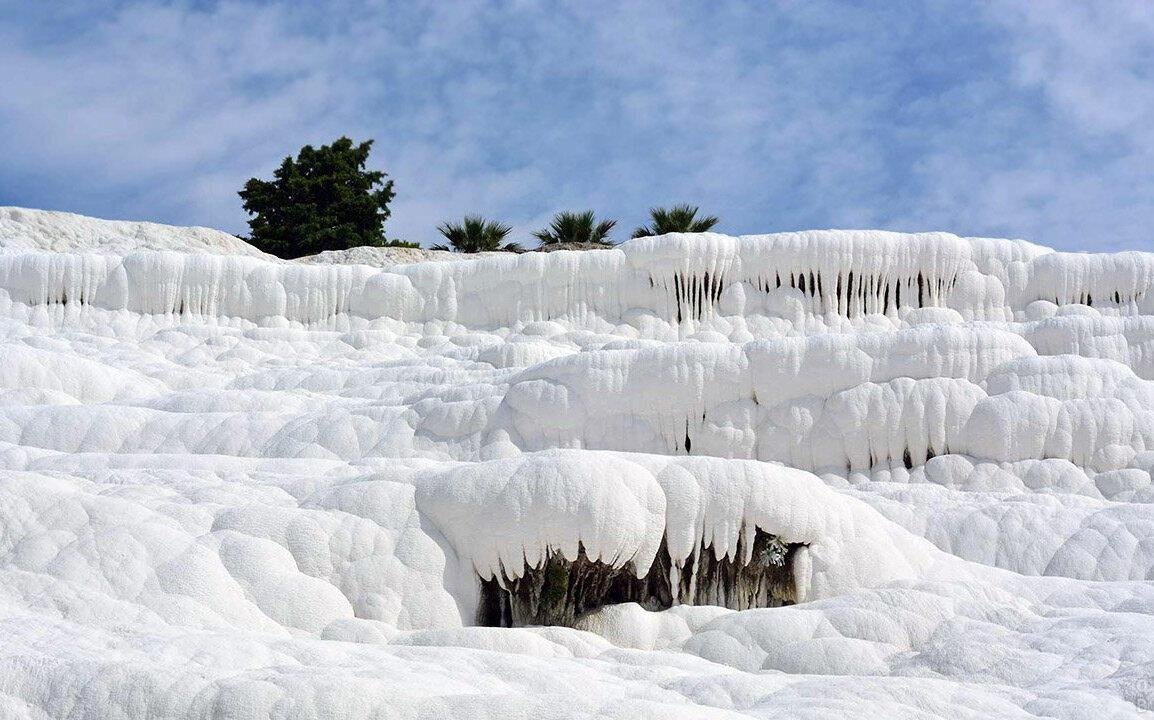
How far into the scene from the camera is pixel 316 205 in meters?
34.6

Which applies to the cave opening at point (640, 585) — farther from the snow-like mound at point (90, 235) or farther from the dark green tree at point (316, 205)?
the dark green tree at point (316, 205)

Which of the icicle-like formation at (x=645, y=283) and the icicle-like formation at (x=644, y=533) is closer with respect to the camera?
the icicle-like formation at (x=644, y=533)

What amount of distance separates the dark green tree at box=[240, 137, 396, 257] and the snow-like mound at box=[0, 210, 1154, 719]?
1465 cm

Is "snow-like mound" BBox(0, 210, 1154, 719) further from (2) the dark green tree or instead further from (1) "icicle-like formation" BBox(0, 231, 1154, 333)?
(2) the dark green tree

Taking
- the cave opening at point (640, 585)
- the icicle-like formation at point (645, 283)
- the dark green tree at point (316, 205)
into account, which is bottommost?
the cave opening at point (640, 585)

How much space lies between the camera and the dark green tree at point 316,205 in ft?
113

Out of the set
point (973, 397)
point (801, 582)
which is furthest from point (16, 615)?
point (973, 397)

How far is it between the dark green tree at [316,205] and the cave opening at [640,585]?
27111 mm

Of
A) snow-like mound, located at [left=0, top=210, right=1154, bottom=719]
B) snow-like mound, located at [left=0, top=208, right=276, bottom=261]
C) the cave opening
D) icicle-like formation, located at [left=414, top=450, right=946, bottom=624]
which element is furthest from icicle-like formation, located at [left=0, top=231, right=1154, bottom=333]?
the cave opening

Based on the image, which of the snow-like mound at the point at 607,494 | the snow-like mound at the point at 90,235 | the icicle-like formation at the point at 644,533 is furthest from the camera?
the snow-like mound at the point at 90,235

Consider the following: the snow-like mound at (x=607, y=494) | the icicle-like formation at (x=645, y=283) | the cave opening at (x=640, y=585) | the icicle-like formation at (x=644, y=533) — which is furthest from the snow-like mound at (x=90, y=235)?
the cave opening at (x=640, y=585)

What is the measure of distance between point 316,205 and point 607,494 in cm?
2827

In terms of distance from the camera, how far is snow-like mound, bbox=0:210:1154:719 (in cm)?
570

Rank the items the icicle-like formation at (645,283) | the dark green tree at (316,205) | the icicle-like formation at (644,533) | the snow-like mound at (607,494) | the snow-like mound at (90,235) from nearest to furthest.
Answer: the snow-like mound at (607,494) → the icicle-like formation at (644,533) → the icicle-like formation at (645,283) → the snow-like mound at (90,235) → the dark green tree at (316,205)
